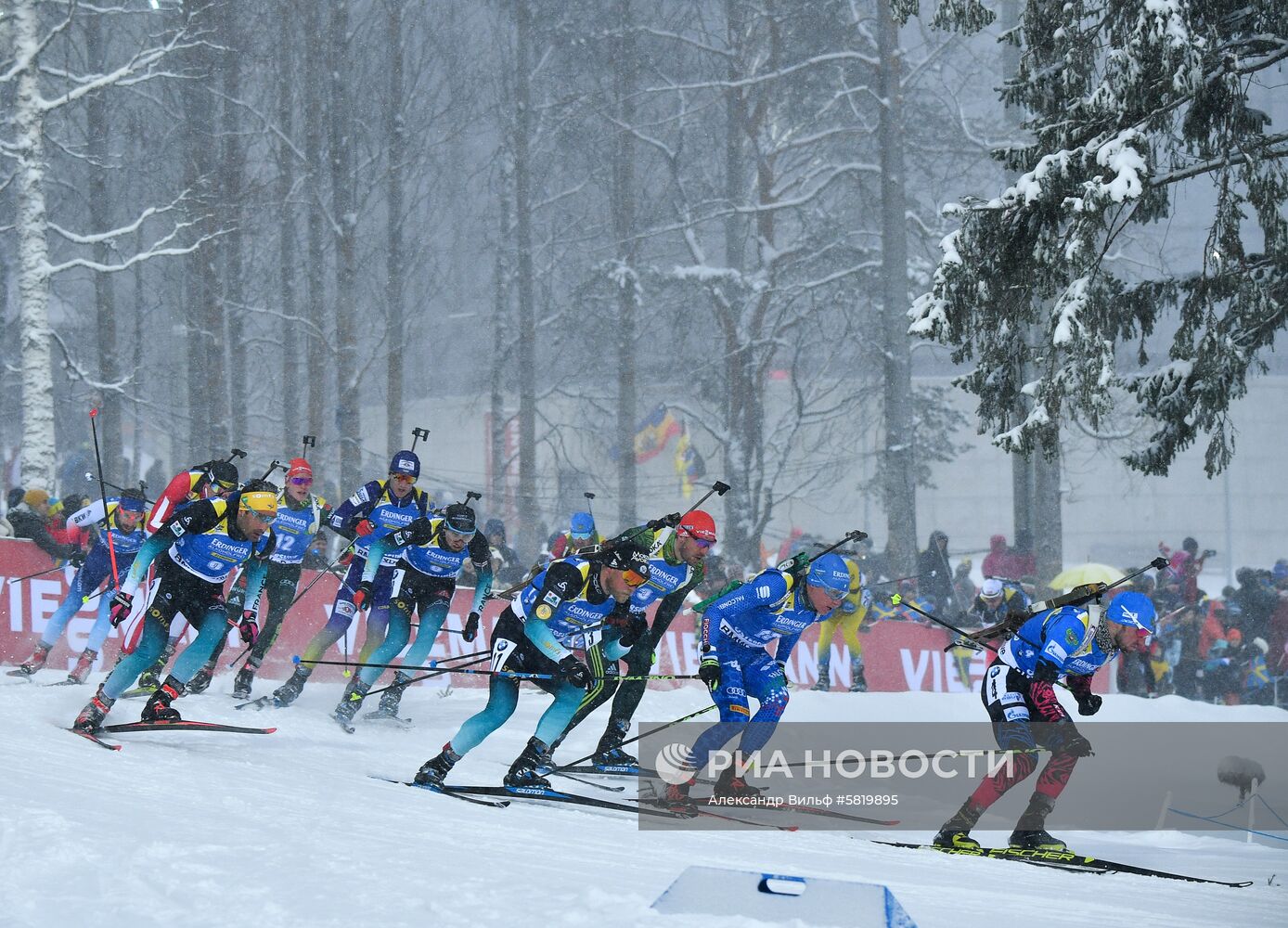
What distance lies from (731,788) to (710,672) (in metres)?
0.89

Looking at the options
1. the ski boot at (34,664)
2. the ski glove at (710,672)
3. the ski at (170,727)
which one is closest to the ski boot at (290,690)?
the ski at (170,727)

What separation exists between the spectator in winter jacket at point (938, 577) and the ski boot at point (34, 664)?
12.1m

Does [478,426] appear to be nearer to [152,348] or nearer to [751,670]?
[152,348]

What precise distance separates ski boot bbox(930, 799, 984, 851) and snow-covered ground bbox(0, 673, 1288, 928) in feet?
1.34

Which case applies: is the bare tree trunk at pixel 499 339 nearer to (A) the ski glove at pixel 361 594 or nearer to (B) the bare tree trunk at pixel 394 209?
(B) the bare tree trunk at pixel 394 209

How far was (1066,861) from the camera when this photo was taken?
8375mm

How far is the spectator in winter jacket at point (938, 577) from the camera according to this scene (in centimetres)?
2052

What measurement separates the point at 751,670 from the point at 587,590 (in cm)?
164

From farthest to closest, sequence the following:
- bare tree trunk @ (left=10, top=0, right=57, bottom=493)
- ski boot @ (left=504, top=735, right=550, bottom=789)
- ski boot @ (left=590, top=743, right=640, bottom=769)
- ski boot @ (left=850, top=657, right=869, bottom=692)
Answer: bare tree trunk @ (left=10, top=0, right=57, bottom=493) → ski boot @ (left=850, top=657, right=869, bottom=692) → ski boot @ (left=590, top=743, right=640, bottom=769) → ski boot @ (left=504, top=735, right=550, bottom=789)

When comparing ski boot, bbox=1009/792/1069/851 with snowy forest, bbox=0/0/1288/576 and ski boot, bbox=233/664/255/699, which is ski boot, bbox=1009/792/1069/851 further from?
ski boot, bbox=233/664/255/699

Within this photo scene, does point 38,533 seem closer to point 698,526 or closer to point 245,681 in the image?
point 245,681

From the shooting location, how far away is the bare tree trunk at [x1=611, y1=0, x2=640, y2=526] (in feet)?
90.3

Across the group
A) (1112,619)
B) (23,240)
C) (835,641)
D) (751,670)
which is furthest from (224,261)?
(1112,619)

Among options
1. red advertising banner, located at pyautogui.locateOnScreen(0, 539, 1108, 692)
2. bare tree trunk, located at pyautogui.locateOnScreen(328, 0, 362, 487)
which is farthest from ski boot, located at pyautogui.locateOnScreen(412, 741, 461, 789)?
bare tree trunk, located at pyautogui.locateOnScreen(328, 0, 362, 487)
